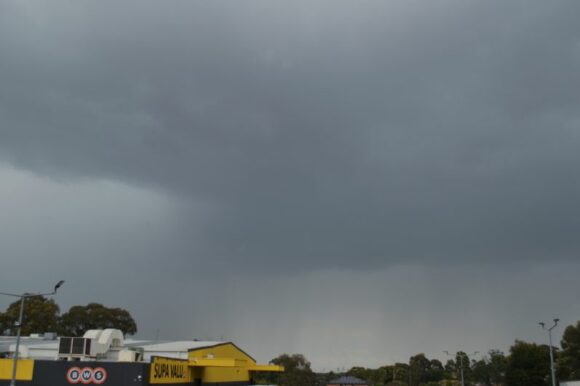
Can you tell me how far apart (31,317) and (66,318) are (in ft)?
37.4

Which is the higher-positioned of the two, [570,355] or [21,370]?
[570,355]

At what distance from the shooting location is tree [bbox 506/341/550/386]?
384 ft

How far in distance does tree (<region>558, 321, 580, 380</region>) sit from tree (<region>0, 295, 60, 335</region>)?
100579mm

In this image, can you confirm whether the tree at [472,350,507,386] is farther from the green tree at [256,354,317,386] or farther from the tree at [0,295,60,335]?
the tree at [0,295,60,335]

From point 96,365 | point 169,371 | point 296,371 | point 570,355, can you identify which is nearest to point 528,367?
point 570,355

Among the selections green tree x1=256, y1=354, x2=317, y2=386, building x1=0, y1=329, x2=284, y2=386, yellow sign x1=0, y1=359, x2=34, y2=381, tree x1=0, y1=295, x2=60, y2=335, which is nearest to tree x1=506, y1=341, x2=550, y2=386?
green tree x1=256, y1=354, x2=317, y2=386

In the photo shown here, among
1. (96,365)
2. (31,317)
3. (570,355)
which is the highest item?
(31,317)

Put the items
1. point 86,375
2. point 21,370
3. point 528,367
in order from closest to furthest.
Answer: point 86,375 → point 21,370 → point 528,367

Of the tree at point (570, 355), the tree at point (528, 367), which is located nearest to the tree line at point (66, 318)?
the tree at point (528, 367)

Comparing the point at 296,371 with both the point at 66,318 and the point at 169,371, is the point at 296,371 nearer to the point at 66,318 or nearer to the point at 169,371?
the point at 66,318

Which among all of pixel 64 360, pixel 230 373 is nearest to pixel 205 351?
pixel 230 373

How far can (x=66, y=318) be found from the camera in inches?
5074

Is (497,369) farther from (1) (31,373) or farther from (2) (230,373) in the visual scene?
(1) (31,373)

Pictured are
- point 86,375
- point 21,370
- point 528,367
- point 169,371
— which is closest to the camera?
point 86,375
